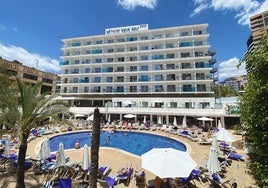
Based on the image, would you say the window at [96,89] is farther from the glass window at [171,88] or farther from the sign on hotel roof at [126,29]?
the glass window at [171,88]

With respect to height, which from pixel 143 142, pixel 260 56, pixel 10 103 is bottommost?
pixel 143 142

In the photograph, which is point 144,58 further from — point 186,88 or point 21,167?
point 21,167

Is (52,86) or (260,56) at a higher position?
(52,86)

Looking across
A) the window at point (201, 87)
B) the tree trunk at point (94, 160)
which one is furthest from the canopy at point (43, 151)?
the window at point (201, 87)

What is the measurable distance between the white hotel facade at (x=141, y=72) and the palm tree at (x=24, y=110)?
28815 mm

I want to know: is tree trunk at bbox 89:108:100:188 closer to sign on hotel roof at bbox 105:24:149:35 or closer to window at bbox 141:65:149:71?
window at bbox 141:65:149:71

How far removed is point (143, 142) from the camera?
25.7m

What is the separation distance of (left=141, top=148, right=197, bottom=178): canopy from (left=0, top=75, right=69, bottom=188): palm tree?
604 cm

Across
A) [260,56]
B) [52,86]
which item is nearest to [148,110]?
[260,56]

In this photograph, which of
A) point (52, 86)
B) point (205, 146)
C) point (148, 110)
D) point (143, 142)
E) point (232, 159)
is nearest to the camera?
point (232, 159)

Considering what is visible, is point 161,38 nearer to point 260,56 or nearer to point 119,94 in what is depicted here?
point 119,94

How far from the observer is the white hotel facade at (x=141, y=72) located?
42.0 m

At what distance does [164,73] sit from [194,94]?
9183 millimetres

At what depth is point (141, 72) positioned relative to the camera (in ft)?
162
